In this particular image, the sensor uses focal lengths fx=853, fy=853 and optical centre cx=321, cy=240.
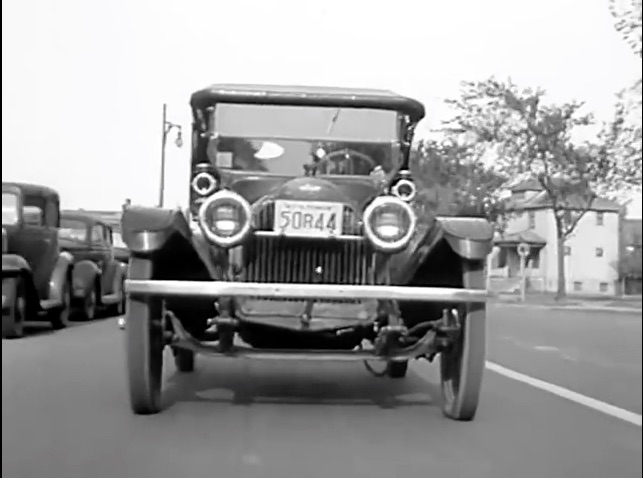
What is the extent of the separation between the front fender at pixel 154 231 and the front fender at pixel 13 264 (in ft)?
1.87

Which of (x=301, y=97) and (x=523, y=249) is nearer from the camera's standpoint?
(x=523, y=249)

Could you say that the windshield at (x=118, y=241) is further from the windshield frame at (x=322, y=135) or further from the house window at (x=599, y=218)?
the house window at (x=599, y=218)

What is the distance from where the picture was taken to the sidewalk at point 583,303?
1646 millimetres

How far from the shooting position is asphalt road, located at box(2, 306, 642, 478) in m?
1.79

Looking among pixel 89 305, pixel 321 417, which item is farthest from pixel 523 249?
pixel 89 305

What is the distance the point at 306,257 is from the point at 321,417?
0.55 meters

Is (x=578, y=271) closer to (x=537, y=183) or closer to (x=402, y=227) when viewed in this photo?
(x=537, y=183)

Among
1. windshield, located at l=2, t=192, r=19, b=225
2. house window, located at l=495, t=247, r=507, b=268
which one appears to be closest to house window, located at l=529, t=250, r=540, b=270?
house window, located at l=495, t=247, r=507, b=268

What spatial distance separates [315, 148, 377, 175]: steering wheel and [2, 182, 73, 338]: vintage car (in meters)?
1.04

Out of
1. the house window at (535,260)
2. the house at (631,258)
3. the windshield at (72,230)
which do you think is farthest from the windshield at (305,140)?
the house at (631,258)

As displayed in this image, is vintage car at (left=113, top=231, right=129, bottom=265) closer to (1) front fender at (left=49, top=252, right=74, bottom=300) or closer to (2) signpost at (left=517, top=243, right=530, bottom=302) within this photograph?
(1) front fender at (left=49, top=252, right=74, bottom=300)

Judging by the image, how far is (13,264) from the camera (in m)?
1.91

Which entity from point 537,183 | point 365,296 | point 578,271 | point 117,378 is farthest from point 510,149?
point 117,378

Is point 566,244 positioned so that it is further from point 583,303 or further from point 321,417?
point 321,417
